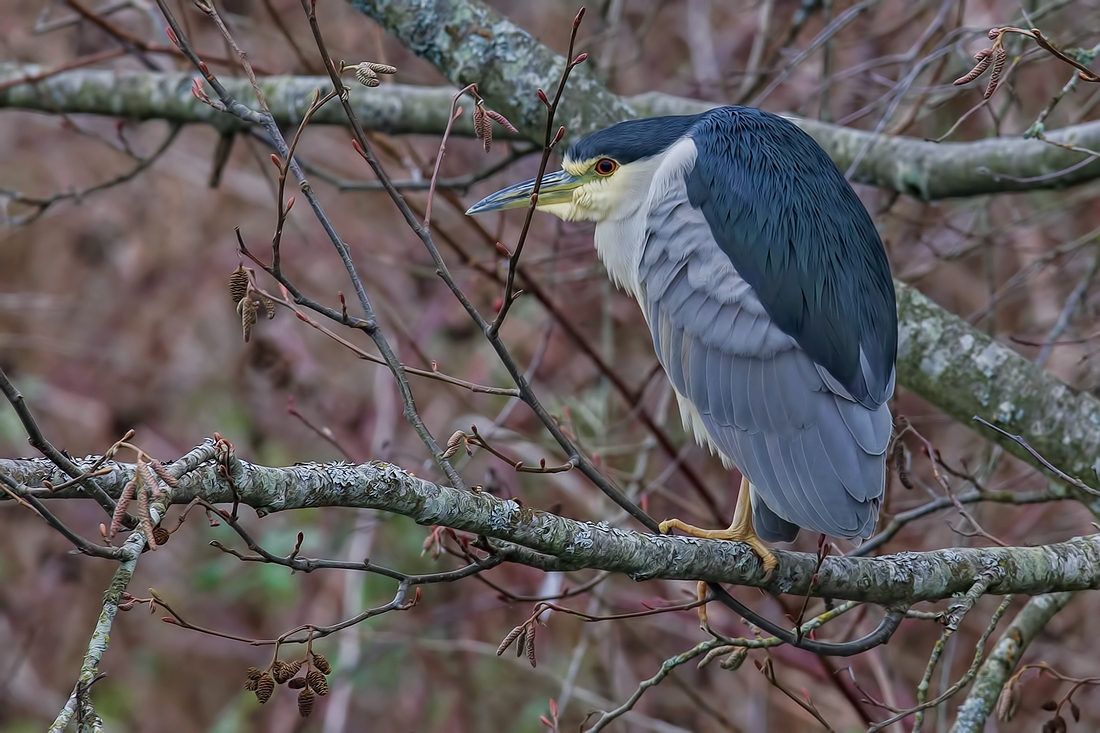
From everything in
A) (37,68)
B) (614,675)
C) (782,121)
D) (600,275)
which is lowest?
(614,675)

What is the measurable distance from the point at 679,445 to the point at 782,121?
192 centimetres

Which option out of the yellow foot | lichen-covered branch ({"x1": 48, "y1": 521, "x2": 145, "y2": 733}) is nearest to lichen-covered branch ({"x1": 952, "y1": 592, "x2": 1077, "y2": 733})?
the yellow foot

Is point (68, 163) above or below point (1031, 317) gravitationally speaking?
above

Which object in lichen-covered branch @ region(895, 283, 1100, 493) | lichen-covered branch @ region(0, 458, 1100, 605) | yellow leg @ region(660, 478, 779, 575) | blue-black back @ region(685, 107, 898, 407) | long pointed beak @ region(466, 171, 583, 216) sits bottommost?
lichen-covered branch @ region(0, 458, 1100, 605)

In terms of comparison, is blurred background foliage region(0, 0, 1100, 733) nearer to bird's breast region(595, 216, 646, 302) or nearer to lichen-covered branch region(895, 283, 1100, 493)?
bird's breast region(595, 216, 646, 302)

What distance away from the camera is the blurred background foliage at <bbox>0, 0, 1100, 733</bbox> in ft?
12.6

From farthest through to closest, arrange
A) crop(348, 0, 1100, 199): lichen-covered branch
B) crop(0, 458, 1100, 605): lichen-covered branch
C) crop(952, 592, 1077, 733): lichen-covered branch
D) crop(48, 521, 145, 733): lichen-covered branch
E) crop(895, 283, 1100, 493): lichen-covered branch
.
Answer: crop(348, 0, 1100, 199): lichen-covered branch < crop(895, 283, 1100, 493): lichen-covered branch < crop(952, 592, 1077, 733): lichen-covered branch < crop(0, 458, 1100, 605): lichen-covered branch < crop(48, 521, 145, 733): lichen-covered branch

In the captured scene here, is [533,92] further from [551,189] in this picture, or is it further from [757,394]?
[757,394]

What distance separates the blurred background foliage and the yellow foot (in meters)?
1.26

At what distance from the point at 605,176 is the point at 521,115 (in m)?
0.30

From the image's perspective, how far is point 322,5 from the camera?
5395 millimetres

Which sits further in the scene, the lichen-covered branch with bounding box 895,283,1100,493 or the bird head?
the bird head

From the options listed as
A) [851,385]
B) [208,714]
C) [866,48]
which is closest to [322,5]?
[866,48]

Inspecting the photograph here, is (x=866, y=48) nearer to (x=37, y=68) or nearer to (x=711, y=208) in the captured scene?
(x=711, y=208)
